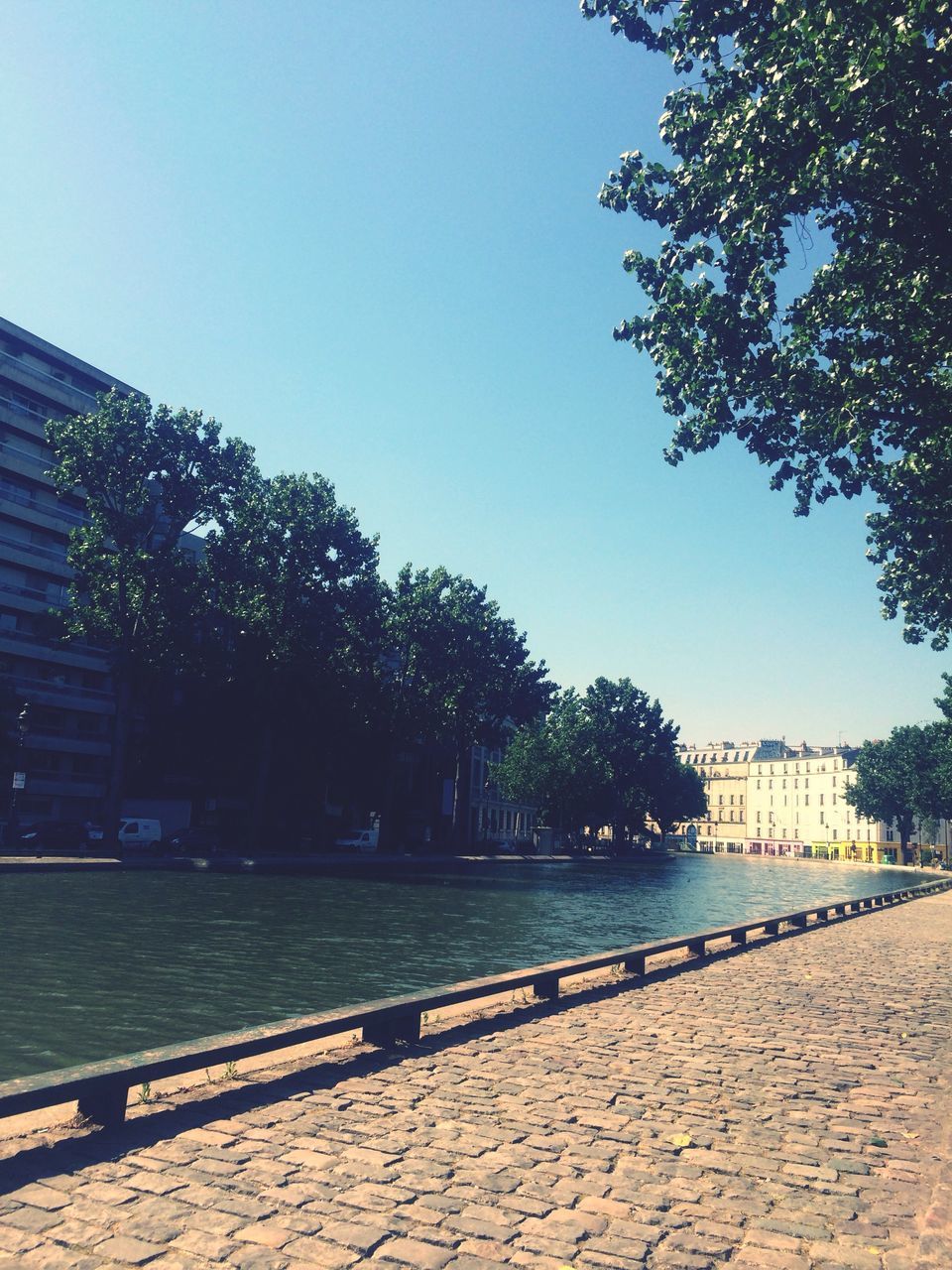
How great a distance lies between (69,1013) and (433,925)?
39.3ft

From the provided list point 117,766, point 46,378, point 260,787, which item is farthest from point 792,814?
point 117,766

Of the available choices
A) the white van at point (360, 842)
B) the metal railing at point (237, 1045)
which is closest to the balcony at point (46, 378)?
the white van at point (360, 842)

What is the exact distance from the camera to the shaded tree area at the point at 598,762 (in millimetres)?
90312

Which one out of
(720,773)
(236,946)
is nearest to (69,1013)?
(236,946)

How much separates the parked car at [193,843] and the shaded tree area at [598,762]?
41.5m

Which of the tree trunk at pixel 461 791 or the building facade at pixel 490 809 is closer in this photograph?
the tree trunk at pixel 461 791

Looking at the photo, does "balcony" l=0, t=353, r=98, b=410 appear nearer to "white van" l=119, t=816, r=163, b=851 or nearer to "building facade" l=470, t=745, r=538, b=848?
"white van" l=119, t=816, r=163, b=851

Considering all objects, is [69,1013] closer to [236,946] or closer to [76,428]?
[236,946]

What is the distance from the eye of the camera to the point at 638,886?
47125mm

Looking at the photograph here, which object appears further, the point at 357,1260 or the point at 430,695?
the point at 430,695

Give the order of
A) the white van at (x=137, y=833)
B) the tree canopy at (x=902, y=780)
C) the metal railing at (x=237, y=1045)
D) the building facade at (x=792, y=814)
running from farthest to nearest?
1. the building facade at (x=792, y=814)
2. the tree canopy at (x=902, y=780)
3. the white van at (x=137, y=833)
4. the metal railing at (x=237, y=1045)

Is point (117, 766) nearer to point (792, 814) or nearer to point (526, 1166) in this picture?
point (526, 1166)

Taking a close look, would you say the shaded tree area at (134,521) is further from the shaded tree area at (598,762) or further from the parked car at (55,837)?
the shaded tree area at (598,762)

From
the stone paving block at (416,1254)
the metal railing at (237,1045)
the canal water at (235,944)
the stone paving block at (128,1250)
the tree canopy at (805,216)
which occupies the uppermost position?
the tree canopy at (805,216)
